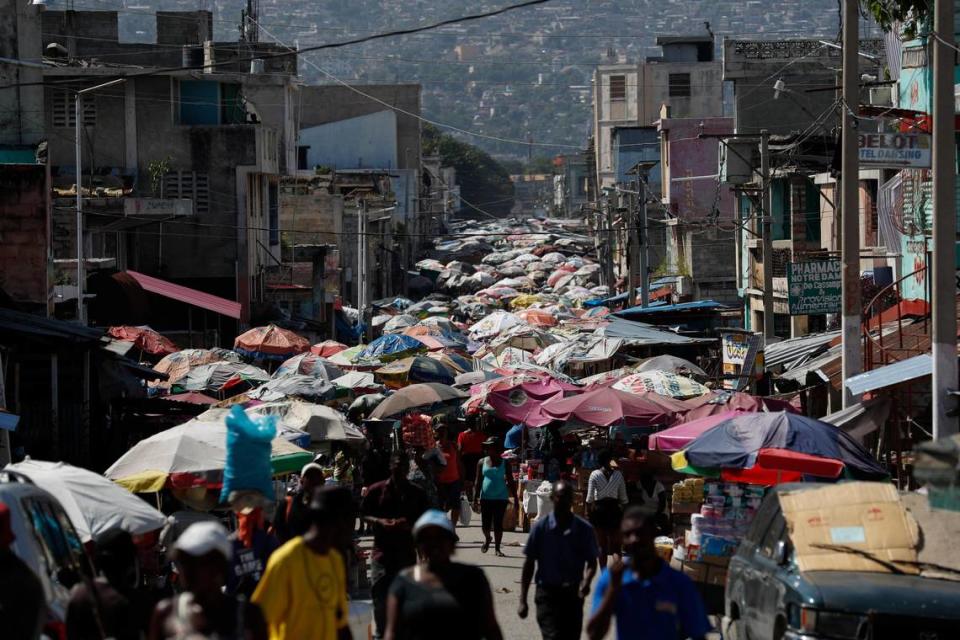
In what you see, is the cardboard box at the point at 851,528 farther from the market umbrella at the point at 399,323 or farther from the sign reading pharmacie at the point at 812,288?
the market umbrella at the point at 399,323

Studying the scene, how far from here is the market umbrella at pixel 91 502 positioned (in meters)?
10.9

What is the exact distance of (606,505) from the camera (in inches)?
628

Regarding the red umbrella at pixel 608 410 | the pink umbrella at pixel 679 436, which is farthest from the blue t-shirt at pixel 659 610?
the red umbrella at pixel 608 410

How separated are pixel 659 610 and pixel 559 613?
2167 millimetres

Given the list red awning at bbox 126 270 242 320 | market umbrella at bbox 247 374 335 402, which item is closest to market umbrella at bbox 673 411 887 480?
market umbrella at bbox 247 374 335 402

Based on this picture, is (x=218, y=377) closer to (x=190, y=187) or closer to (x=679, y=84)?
(x=190, y=187)

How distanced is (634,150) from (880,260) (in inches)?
1986

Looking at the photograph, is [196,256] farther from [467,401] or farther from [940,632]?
[940,632]

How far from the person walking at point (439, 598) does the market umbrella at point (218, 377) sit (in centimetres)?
1972

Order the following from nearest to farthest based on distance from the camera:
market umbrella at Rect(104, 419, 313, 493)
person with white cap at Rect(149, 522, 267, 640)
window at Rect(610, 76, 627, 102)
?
person with white cap at Rect(149, 522, 267, 640) < market umbrella at Rect(104, 419, 313, 493) < window at Rect(610, 76, 627, 102)

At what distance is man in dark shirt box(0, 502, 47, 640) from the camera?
6.66 meters

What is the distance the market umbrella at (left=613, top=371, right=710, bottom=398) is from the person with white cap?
1646cm

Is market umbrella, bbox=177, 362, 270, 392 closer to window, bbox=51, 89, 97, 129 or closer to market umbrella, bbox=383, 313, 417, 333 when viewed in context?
window, bbox=51, 89, 97, 129

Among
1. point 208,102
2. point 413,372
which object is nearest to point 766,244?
point 413,372
